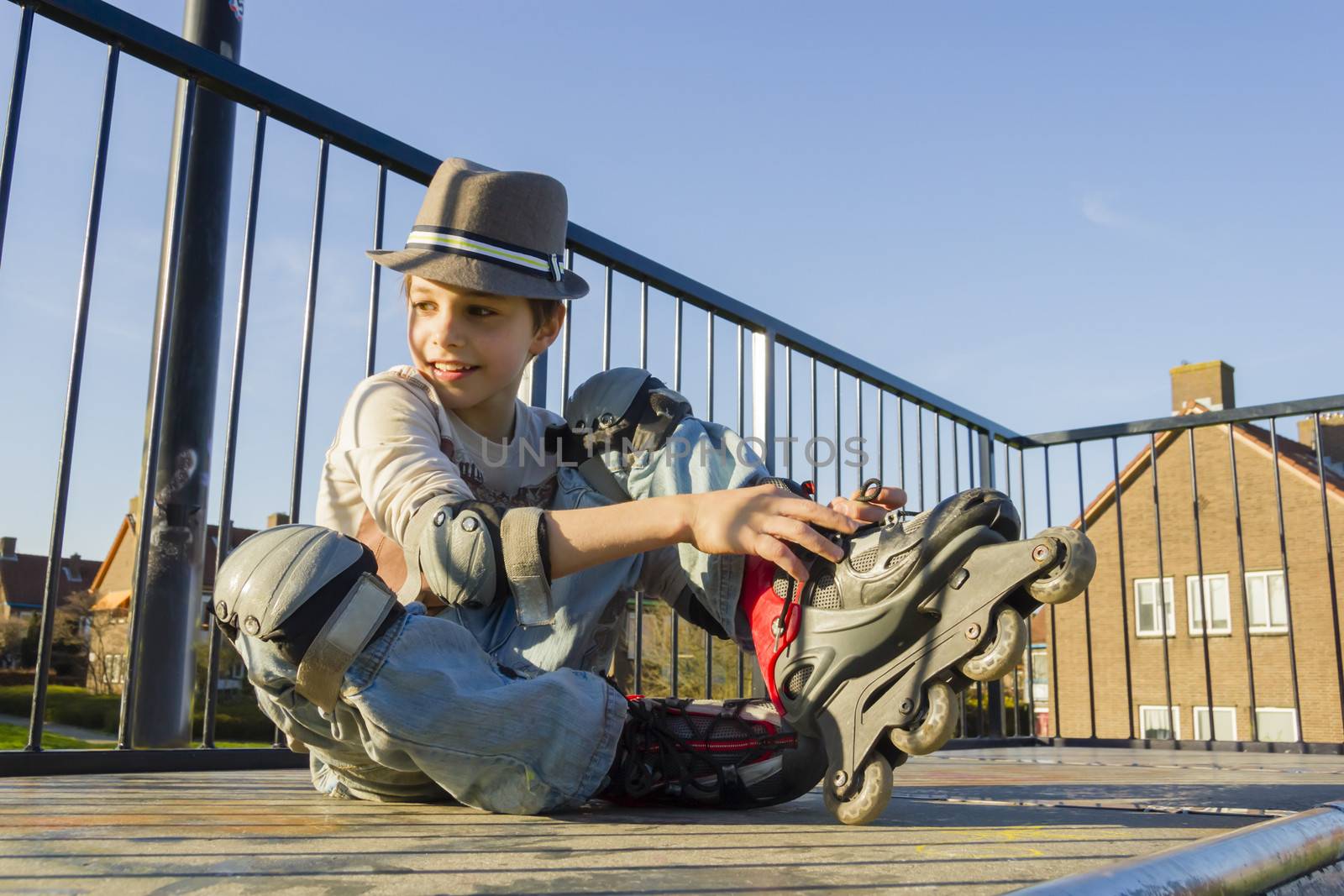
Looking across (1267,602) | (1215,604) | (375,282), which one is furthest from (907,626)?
(1215,604)

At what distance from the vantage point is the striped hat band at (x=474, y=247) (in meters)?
1.55

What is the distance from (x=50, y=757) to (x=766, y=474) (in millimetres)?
1235

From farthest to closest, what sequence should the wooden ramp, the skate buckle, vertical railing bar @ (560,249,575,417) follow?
vertical railing bar @ (560,249,575,417), the skate buckle, the wooden ramp

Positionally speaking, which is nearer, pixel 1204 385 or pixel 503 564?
pixel 503 564

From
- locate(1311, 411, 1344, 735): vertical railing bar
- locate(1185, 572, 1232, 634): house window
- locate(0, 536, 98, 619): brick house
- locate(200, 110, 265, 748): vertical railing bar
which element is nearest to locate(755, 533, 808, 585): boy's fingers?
locate(200, 110, 265, 748): vertical railing bar

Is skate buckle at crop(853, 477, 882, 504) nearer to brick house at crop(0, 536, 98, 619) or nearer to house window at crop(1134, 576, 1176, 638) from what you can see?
house window at crop(1134, 576, 1176, 638)

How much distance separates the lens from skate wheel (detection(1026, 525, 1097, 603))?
1.06 meters

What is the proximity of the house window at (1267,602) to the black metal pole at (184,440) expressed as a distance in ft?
50.7

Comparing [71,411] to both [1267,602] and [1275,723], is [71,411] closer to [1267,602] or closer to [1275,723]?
[1267,602]

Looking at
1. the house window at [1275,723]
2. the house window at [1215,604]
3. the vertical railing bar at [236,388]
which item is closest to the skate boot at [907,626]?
the vertical railing bar at [236,388]

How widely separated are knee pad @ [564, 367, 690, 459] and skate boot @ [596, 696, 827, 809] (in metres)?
0.42

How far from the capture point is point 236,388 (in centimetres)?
192

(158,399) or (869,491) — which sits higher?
(158,399)

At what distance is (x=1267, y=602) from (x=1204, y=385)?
4.49m
